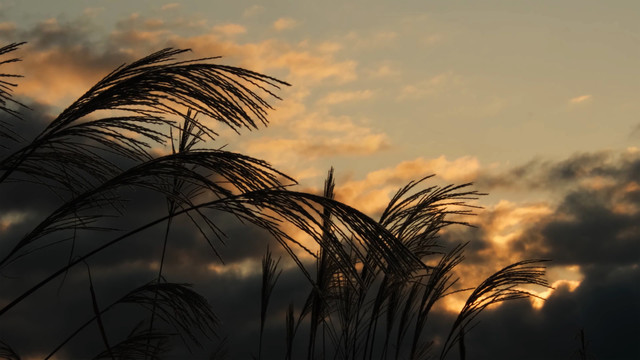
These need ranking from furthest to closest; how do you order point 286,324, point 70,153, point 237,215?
point 286,324, point 70,153, point 237,215

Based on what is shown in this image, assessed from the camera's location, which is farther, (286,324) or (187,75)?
(286,324)

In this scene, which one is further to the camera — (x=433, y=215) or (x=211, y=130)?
(x=433, y=215)

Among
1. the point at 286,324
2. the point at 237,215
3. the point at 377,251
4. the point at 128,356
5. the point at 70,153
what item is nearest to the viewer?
the point at 377,251

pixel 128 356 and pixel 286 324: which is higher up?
pixel 286 324

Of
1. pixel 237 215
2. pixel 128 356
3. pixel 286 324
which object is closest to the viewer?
pixel 237 215

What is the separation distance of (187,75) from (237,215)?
51 centimetres

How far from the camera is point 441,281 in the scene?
5062 millimetres

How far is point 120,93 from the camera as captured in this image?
244 centimetres

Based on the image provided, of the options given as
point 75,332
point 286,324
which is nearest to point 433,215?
point 286,324

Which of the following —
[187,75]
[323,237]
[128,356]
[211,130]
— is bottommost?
[128,356]

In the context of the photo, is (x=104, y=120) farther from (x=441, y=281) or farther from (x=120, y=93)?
(x=441, y=281)

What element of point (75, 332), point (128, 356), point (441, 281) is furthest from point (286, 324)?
point (75, 332)

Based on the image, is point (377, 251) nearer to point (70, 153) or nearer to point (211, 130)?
point (211, 130)

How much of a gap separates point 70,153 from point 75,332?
0.70 meters
